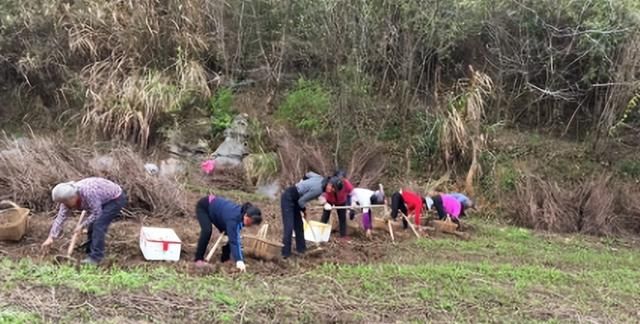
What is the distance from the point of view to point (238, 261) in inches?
252

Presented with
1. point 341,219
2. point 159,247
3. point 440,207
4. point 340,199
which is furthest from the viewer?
point 440,207

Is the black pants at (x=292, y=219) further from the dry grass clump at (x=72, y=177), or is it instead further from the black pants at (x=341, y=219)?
the dry grass clump at (x=72, y=177)

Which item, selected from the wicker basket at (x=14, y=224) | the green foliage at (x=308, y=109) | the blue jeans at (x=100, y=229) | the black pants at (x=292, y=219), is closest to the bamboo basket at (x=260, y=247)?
the black pants at (x=292, y=219)

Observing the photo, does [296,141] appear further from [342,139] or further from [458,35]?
[458,35]

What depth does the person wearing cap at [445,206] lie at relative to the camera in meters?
10.0

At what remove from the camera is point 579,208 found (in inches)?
442

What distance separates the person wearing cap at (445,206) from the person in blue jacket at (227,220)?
4.05m

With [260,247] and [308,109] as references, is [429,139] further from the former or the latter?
[260,247]

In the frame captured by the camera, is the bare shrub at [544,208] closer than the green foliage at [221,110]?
Yes

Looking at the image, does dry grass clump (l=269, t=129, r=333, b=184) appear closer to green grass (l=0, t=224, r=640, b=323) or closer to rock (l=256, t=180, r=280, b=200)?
rock (l=256, t=180, r=280, b=200)

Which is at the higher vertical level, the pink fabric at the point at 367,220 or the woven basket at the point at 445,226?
the pink fabric at the point at 367,220

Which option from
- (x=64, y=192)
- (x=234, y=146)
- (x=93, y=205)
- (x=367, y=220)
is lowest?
(x=367, y=220)

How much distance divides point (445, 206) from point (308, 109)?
4.46 meters

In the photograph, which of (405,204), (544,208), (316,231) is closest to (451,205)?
(405,204)
